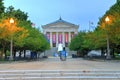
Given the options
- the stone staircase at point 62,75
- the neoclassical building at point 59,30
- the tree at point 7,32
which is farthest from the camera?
the neoclassical building at point 59,30

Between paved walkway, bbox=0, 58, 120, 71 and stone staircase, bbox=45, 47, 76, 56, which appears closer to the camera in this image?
paved walkway, bbox=0, 58, 120, 71

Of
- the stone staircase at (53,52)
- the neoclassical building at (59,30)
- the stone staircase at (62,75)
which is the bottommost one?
the stone staircase at (62,75)

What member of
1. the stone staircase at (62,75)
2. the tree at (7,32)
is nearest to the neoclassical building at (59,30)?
the tree at (7,32)

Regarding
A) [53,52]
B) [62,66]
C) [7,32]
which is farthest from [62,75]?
[53,52]

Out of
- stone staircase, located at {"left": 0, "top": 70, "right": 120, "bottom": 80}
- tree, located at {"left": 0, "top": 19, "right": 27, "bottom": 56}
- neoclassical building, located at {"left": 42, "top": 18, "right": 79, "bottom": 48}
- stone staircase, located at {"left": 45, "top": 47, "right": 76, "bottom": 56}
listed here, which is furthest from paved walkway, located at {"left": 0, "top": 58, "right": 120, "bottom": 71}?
neoclassical building, located at {"left": 42, "top": 18, "right": 79, "bottom": 48}

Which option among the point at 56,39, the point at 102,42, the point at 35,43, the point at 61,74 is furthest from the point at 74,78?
the point at 56,39

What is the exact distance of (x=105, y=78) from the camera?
63.4 ft

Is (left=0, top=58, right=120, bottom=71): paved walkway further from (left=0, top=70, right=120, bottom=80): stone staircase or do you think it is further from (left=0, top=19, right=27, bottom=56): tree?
(left=0, top=19, right=27, bottom=56): tree

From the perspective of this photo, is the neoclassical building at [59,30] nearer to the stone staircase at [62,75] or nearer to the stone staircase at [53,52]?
the stone staircase at [53,52]

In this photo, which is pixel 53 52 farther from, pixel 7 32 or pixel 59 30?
pixel 7 32

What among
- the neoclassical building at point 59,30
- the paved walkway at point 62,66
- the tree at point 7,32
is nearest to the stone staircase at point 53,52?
the neoclassical building at point 59,30

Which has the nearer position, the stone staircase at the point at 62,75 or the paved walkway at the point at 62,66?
the stone staircase at the point at 62,75

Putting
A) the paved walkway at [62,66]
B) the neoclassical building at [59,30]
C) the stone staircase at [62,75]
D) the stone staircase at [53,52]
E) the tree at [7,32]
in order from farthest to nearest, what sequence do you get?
the neoclassical building at [59,30] → the stone staircase at [53,52] → the tree at [7,32] → the paved walkway at [62,66] → the stone staircase at [62,75]

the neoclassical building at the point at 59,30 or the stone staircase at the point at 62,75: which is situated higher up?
the neoclassical building at the point at 59,30
